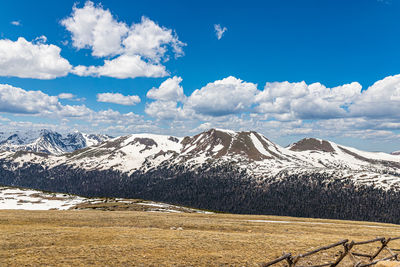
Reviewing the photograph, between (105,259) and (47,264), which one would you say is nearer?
(47,264)

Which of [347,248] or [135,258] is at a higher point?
[347,248]

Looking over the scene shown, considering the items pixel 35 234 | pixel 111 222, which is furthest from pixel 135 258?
pixel 111 222

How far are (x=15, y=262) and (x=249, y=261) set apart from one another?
56.6 ft

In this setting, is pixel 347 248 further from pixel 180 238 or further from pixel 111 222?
pixel 111 222

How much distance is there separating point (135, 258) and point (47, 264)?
6.05 metres

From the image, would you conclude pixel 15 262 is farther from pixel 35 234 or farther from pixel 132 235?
pixel 132 235

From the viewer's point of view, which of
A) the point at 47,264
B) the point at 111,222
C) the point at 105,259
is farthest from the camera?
the point at 111,222

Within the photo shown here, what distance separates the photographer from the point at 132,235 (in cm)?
2547

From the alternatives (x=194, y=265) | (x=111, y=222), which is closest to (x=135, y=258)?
(x=194, y=265)

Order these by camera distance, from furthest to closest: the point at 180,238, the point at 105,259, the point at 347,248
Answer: the point at 180,238
the point at 105,259
the point at 347,248

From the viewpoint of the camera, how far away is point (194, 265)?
1759 cm

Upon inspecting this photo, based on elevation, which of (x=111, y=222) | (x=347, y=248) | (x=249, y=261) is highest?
(x=347, y=248)

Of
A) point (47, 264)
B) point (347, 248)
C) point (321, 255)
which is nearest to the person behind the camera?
point (347, 248)

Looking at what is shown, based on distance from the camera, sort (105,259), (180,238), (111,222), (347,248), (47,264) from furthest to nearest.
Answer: (111,222) → (180,238) → (105,259) → (47,264) → (347,248)
